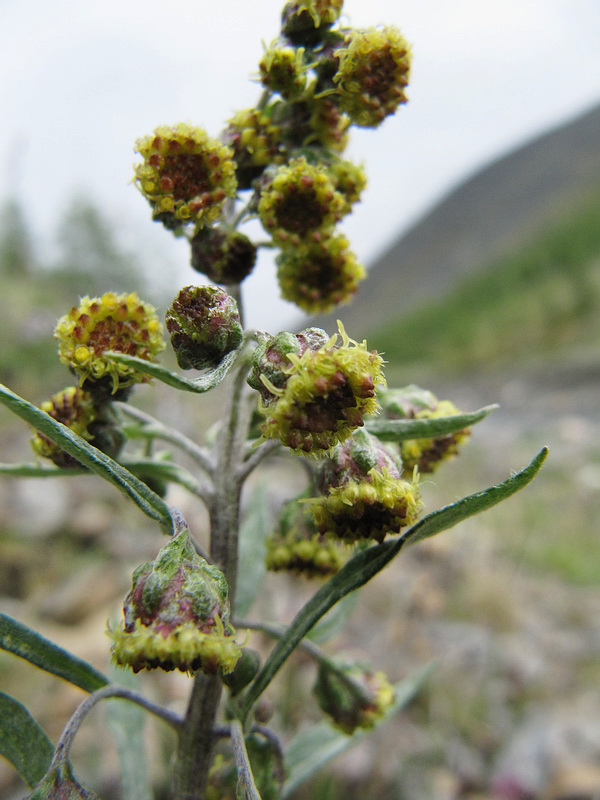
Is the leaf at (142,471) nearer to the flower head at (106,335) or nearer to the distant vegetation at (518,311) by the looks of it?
the flower head at (106,335)

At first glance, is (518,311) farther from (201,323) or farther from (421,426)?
(201,323)

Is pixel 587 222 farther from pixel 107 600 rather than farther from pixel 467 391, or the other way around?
pixel 107 600

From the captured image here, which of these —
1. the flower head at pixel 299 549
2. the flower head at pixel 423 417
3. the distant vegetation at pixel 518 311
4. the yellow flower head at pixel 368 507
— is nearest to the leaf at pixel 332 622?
the flower head at pixel 299 549

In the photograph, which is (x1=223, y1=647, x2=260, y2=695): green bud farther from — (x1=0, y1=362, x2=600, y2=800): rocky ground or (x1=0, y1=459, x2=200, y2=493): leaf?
(x1=0, y1=362, x2=600, y2=800): rocky ground

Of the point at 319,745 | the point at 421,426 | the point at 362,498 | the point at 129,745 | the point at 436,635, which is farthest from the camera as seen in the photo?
the point at 436,635

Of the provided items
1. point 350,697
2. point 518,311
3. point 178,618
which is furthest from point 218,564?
point 518,311
